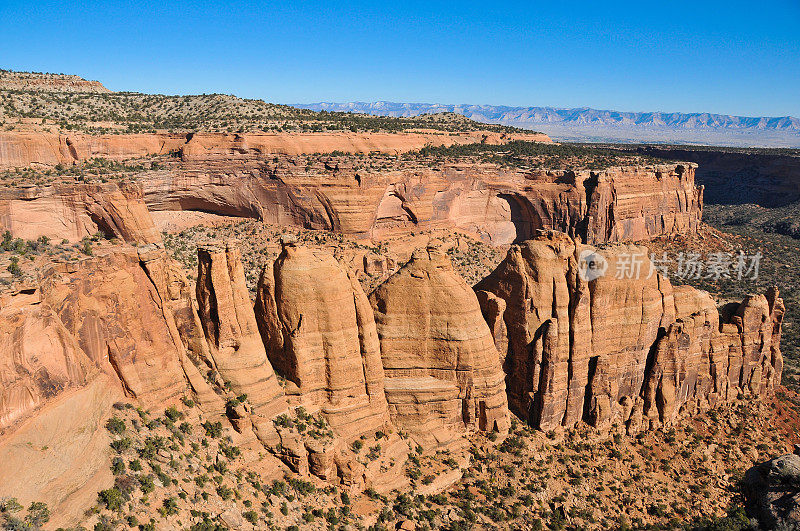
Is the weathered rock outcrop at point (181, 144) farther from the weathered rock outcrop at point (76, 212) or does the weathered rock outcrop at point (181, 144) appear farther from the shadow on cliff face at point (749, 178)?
the shadow on cliff face at point (749, 178)

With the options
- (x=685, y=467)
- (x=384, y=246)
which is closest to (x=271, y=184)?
(x=384, y=246)

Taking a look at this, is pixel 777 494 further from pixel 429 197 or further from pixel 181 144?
pixel 181 144

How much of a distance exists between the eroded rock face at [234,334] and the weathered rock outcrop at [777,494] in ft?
62.3

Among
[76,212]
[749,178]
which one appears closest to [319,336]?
[76,212]

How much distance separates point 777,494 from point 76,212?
4061cm

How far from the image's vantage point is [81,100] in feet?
227

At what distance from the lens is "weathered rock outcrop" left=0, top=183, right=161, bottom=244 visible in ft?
109

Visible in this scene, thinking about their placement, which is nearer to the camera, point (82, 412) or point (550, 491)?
point (82, 412)

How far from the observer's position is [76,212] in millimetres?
35031

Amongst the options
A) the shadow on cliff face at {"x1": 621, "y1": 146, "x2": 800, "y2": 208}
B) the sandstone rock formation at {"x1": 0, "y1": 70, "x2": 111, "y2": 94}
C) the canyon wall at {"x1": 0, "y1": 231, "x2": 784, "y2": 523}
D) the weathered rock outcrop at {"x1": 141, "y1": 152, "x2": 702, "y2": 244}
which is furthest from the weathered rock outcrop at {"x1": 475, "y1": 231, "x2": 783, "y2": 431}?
the shadow on cliff face at {"x1": 621, "y1": 146, "x2": 800, "y2": 208}

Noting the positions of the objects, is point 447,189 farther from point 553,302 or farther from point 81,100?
point 81,100

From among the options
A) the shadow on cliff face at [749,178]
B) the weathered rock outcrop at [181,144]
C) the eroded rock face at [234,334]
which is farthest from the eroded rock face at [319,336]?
the shadow on cliff face at [749,178]

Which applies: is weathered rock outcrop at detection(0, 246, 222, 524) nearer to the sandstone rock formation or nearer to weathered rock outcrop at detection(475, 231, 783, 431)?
weathered rock outcrop at detection(475, 231, 783, 431)

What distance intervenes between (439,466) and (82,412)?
17.2m
